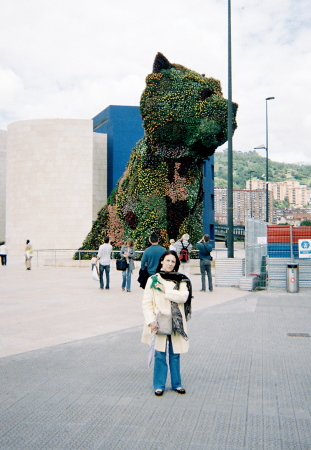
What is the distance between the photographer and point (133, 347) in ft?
22.4

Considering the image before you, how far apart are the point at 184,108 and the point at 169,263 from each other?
1505 centimetres

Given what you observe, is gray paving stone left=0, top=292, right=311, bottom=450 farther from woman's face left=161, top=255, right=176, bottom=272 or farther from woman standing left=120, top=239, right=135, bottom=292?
woman standing left=120, top=239, right=135, bottom=292

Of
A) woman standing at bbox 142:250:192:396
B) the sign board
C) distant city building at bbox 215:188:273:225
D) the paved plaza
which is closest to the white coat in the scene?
woman standing at bbox 142:250:192:396

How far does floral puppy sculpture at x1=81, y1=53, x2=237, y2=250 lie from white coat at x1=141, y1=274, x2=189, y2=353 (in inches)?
581

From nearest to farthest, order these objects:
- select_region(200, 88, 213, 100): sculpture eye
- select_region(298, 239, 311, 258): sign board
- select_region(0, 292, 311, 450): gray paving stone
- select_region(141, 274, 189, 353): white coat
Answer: select_region(0, 292, 311, 450): gray paving stone → select_region(141, 274, 189, 353): white coat → select_region(298, 239, 311, 258): sign board → select_region(200, 88, 213, 100): sculpture eye

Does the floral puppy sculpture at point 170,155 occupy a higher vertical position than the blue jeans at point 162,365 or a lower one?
higher

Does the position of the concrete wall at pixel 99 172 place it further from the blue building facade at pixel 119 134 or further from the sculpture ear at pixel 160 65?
the sculpture ear at pixel 160 65

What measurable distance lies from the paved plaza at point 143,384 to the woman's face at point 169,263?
4.12ft

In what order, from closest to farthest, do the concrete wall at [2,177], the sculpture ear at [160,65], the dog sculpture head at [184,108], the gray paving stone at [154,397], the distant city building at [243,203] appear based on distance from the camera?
1. the gray paving stone at [154,397]
2. the dog sculpture head at [184,108]
3. the sculpture ear at [160,65]
4. the concrete wall at [2,177]
5. the distant city building at [243,203]

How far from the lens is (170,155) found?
20016 mm

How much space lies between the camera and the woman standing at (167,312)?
4652 mm

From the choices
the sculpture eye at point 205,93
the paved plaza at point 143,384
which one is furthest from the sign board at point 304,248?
the sculpture eye at point 205,93

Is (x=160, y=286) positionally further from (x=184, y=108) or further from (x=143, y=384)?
(x=184, y=108)

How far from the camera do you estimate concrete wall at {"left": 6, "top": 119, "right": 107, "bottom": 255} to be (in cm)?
3634
